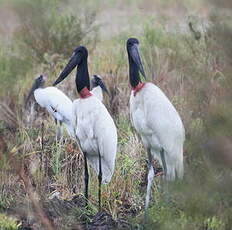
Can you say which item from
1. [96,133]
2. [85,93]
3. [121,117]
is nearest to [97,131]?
[96,133]

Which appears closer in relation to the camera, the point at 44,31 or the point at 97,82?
the point at 97,82

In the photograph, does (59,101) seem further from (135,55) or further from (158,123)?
(158,123)

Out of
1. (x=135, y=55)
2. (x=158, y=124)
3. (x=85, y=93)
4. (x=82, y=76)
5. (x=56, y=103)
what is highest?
(x=135, y=55)

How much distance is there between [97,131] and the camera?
271 inches

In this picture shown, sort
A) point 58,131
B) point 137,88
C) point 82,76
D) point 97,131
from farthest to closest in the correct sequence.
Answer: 1. point 58,131
2. point 82,76
3. point 97,131
4. point 137,88

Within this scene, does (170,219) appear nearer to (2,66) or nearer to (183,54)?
(183,54)

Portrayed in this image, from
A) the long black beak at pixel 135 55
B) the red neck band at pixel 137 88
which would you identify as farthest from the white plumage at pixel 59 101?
the red neck band at pixel 137 88

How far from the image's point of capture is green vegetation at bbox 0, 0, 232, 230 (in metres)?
4.64

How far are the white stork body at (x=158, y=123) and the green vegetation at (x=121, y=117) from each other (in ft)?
0.60

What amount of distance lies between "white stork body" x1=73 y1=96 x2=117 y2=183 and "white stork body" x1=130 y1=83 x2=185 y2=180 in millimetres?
252

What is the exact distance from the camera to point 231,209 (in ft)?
15.4

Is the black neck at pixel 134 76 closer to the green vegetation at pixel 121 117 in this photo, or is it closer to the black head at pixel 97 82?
the green vegetation at pixel 121 117

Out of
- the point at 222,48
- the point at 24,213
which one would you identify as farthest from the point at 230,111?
the point at 24,213

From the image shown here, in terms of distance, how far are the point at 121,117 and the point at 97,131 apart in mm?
1891
